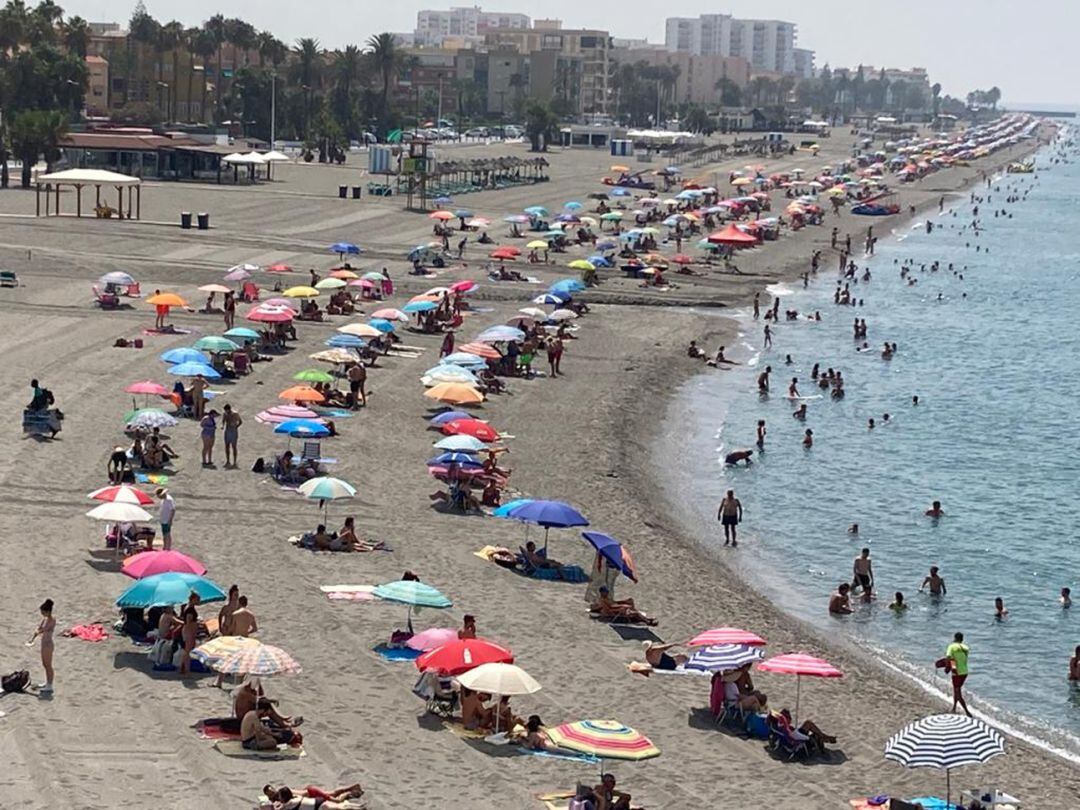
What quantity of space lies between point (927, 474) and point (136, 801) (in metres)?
26.7

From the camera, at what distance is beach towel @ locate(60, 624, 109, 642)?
68.0ft

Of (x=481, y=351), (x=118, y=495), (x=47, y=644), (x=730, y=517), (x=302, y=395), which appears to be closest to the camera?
(x=47, y=644)

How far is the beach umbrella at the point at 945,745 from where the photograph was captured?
1705cm

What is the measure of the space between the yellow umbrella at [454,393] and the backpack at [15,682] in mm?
17365

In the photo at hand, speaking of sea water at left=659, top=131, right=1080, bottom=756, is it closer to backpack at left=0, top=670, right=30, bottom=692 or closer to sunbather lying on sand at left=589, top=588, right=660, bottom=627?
sunbather lying on sand at left=589, top=588, right=660, bottom=627

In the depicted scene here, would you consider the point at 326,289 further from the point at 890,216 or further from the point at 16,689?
the point at 890,216

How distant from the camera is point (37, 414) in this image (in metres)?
32.0

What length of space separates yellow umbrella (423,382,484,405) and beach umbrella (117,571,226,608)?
15.1m

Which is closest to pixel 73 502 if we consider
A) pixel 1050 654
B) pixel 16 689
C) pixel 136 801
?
pixel 16 689

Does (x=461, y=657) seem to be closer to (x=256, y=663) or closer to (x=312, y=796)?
(x=256, y=663)

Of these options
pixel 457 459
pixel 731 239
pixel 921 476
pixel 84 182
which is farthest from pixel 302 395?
pixel 731 239

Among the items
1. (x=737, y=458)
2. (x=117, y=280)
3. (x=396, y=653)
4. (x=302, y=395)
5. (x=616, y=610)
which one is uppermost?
(x=117, y=280)

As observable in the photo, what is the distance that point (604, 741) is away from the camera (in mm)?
17516

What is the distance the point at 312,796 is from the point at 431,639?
177 inches
